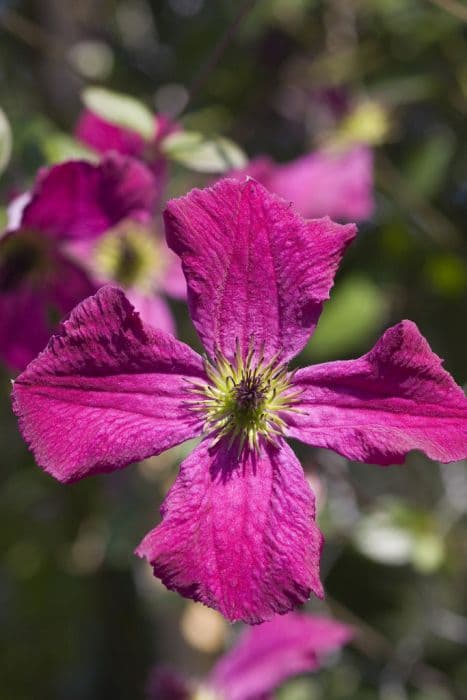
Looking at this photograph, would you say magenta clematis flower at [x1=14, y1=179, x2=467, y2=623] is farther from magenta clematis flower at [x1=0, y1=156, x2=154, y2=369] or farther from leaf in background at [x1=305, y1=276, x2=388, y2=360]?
leaf in background at [x1=305, y1=276, x2=388, y2=360]

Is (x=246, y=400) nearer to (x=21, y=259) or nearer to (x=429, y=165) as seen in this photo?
(x=21, y=259)

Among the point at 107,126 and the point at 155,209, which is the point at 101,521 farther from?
the point at 107,126

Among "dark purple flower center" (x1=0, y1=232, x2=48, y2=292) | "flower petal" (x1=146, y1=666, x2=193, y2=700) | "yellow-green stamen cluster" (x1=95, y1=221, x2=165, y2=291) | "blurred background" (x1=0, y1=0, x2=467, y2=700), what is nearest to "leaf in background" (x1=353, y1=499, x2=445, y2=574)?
"blurred background" (x1=0, y1=0, x2=467, y2=700)

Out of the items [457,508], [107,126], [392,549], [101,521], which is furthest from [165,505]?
[101,521]

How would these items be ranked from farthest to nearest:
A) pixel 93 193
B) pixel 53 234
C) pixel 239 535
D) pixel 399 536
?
pixel 399 536
pixel 53 234
pixel 93 193
pixel 239 535

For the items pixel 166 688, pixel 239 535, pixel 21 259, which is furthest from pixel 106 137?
pixel 166 688

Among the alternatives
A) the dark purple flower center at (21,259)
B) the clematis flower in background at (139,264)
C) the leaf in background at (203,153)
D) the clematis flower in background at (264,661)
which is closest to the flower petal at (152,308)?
the clematis flower in background at (139,264)
